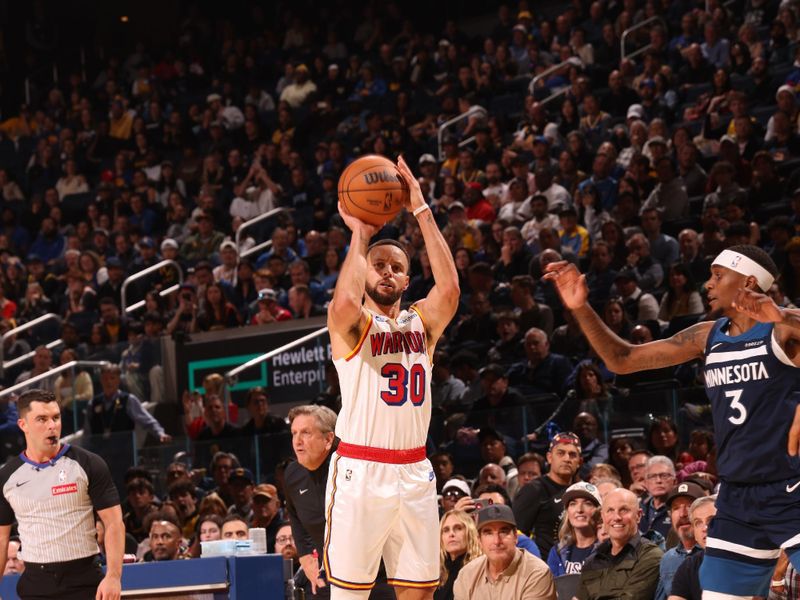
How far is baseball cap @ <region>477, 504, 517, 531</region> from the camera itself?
8312 mm

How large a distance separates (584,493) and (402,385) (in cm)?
292

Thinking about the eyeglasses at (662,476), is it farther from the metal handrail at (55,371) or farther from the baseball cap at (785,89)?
the metal handrail at (55,371)

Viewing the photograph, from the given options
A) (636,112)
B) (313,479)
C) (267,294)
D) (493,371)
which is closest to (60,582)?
(313,479)

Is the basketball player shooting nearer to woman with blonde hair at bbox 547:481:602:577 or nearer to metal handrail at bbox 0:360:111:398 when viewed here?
woman with blonde hair at bbox 547:481:602:577

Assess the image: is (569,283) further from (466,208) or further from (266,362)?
(466,208)

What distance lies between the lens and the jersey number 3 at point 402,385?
6.24 metres

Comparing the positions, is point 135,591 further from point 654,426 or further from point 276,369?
point 276,369

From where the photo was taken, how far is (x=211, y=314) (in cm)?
1636

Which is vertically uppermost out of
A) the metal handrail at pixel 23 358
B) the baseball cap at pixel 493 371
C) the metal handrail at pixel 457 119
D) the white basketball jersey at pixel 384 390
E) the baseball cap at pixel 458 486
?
the metal handrail at pixel 457 119

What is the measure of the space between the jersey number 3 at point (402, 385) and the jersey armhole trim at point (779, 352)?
165 centimetres

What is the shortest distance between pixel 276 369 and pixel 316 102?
8.10m

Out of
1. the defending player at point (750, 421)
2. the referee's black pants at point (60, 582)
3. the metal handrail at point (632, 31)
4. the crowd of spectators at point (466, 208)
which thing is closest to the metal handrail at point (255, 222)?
the crowd of spectators at point (466, 208)

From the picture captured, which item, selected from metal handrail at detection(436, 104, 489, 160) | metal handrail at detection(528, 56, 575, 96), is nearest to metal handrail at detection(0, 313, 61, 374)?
metal handrail at detection(436, 104, 489, 160)

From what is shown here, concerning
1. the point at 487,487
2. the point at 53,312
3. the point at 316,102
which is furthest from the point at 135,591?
the point at 316,102
